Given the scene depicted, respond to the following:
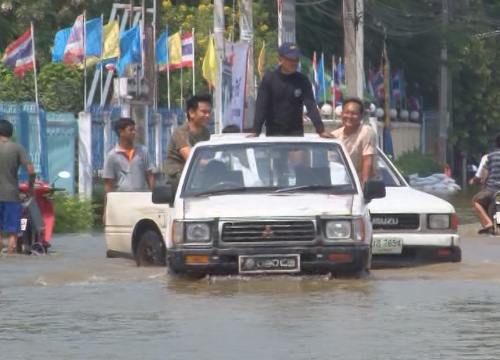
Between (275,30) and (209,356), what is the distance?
3947cm

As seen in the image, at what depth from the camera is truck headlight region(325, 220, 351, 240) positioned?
1349 centimetres

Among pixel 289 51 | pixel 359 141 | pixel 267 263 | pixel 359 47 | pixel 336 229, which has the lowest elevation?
pixel 267 263

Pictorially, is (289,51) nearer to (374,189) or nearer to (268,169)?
(268,169)

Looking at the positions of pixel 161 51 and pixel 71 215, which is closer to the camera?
pixel 71 215

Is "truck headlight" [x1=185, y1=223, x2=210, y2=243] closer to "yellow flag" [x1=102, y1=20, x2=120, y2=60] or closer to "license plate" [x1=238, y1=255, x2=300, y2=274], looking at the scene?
"license plate" [x1=238, y1=255, x2=300, y2=274]

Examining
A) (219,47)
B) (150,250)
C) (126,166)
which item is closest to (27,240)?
(126,166)

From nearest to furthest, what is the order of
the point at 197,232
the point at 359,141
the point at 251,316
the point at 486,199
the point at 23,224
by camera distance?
the point at 251,316 < the point at 197,232 < the point at 359,141 < the point at 23,224 < the point at 486,199

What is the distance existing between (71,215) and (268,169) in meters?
11.3

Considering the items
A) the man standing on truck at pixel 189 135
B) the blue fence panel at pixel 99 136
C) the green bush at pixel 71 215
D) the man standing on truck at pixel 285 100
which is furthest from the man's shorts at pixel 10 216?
the blue fence panel at pixel 99 136

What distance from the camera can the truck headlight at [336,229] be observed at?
1349cm

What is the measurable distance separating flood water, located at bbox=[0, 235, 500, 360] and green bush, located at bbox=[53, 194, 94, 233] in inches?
335

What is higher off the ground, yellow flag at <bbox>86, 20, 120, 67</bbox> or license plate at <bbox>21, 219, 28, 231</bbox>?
yellow flag at <bbox>86, 20, 120, 67</bbox>

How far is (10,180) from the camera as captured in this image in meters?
19.0

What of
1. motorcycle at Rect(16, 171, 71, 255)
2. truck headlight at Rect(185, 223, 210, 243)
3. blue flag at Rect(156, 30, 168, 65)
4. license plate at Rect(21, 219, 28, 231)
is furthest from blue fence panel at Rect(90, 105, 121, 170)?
truck headlight at Rect(185, 223, 210, 243)
